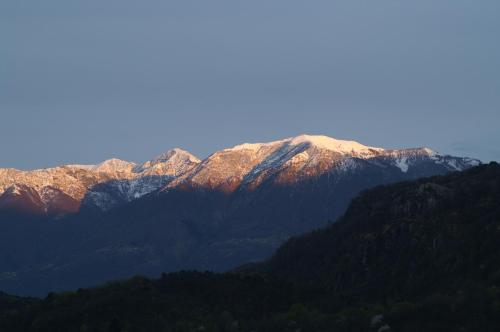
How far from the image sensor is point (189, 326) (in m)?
184

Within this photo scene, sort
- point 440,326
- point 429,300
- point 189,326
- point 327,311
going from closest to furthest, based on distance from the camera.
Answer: point 440,326, point 429,300, point 189,326, point 327,311

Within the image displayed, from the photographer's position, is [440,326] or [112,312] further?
[112,312]

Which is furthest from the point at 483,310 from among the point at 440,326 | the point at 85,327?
the point at 85,327

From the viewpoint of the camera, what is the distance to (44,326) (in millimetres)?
197875

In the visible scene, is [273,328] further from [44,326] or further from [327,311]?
[44,326]

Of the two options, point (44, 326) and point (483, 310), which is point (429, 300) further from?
point (44, 326)

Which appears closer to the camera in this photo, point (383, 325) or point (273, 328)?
point (383, 325)

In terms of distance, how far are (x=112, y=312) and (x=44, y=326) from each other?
10.7 metres

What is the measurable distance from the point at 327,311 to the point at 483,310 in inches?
1812

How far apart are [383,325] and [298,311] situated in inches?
1232

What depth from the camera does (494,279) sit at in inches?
7534

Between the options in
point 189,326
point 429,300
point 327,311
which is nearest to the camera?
point 429,300

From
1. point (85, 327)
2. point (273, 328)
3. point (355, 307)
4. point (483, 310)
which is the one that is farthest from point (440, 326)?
point (85, 327)

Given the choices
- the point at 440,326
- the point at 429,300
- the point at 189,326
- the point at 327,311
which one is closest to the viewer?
the point at 440,326
